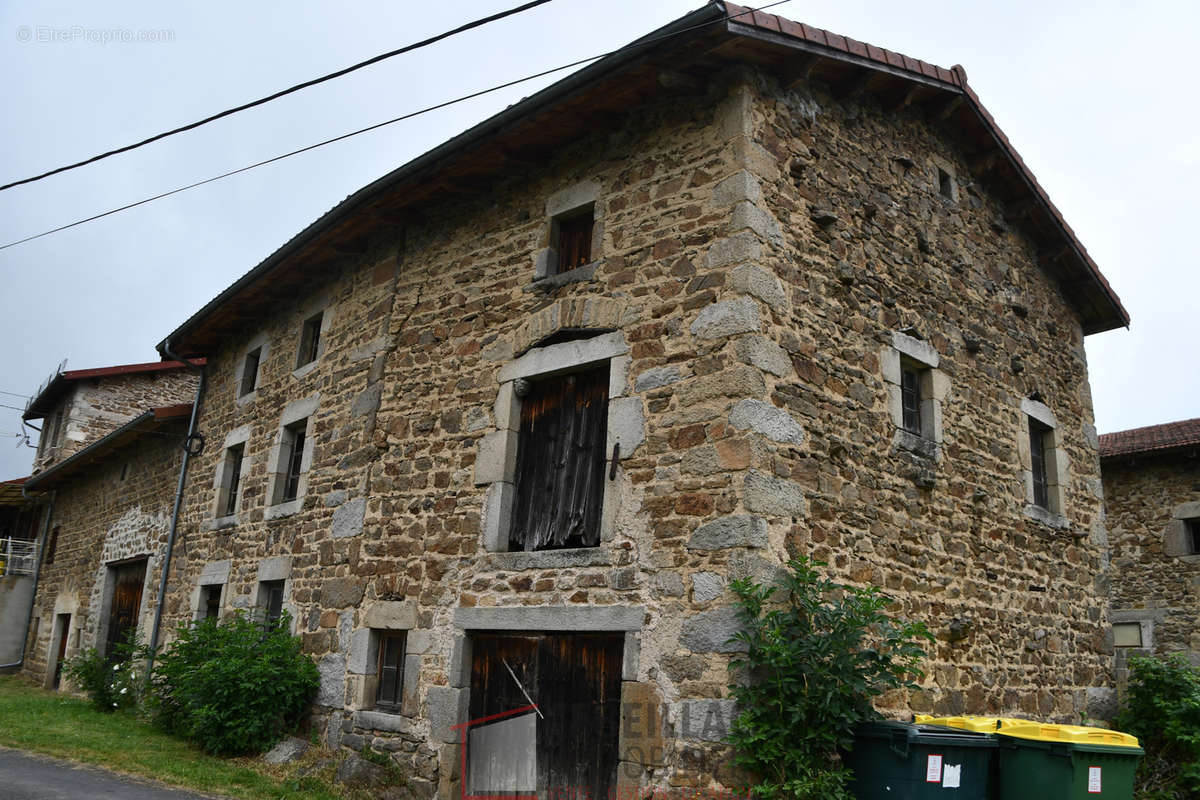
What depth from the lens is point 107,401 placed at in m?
20.5

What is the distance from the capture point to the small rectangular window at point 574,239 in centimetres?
752

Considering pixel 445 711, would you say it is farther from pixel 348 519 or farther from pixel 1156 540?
pixel 1156 540

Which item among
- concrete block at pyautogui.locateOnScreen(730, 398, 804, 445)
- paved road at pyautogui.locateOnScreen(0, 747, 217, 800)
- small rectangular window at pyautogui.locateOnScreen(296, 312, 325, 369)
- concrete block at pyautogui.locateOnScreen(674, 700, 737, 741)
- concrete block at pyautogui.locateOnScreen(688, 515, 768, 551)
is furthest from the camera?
small rectangular window at pyautogui.locateOnScreen(296, 312, 325, 369)

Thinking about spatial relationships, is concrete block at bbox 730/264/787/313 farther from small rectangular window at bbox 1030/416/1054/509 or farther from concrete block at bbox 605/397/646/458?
small rectangular window at bbox 1030/416/1054/509

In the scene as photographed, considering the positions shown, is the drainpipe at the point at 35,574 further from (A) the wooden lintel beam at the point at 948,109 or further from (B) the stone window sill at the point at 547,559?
(A) the wooden lintel beam at the point at 948,109

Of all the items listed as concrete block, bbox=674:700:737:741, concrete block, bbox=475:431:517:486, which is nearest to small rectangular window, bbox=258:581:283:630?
concrete block, bbox=475:431:517:486

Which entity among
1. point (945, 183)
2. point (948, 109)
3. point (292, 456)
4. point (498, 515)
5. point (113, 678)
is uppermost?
point (948, 109)

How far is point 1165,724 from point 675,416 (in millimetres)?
5704

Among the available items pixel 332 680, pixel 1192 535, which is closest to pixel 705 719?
pixel 332 680

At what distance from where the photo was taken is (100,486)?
1648 cm

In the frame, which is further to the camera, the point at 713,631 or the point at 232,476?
the point at 232,476

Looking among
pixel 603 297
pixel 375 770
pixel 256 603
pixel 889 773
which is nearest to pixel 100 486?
pixel 256 603

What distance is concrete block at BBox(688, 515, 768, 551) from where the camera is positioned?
223 inches

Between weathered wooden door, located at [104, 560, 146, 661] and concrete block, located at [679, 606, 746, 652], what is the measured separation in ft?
34.9
